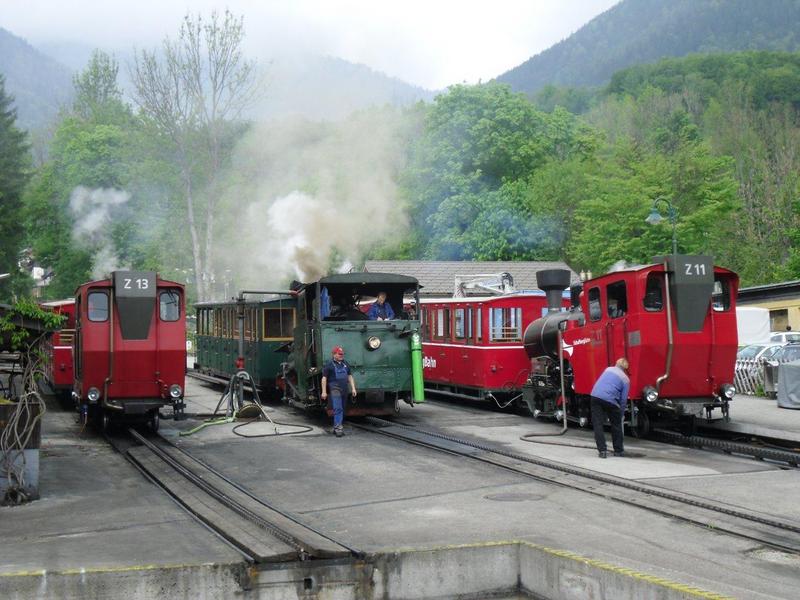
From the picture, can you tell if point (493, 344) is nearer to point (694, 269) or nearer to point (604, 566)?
point (694, 269)

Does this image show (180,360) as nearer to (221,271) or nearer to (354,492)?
(354,492)

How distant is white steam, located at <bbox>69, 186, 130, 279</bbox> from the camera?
57125 mm

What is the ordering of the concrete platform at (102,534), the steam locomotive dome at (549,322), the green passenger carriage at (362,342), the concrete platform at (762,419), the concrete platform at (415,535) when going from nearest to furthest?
1. the concrete platform at (415,535)
2. the concrete platform at (102,534)
3. the concrete platform at (762,419)
4. the green passenger carriage at (362,342)
5. the steam locomotive dome at (549,322)

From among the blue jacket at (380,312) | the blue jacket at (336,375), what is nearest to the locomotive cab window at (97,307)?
the blue jacket at (336,375)

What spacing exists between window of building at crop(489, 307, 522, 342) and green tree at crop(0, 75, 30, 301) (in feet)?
105

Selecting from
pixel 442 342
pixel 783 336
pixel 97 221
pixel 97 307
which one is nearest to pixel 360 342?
pixel 97 307

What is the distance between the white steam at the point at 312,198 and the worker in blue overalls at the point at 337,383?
495 inches

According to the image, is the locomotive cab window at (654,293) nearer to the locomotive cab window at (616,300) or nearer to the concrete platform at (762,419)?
the locomotive cab window at (616,300)

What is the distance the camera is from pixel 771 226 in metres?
51.2

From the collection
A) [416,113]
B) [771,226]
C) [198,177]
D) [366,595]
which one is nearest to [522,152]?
[416,113]

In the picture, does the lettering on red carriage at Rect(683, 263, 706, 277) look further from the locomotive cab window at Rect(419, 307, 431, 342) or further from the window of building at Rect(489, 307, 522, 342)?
the locomotive cab window at Rect(419, 307, 431, 342)

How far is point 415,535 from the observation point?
31.2 feet

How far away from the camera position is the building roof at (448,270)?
38219 millimetres

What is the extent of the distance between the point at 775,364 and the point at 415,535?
1818 centimetres
